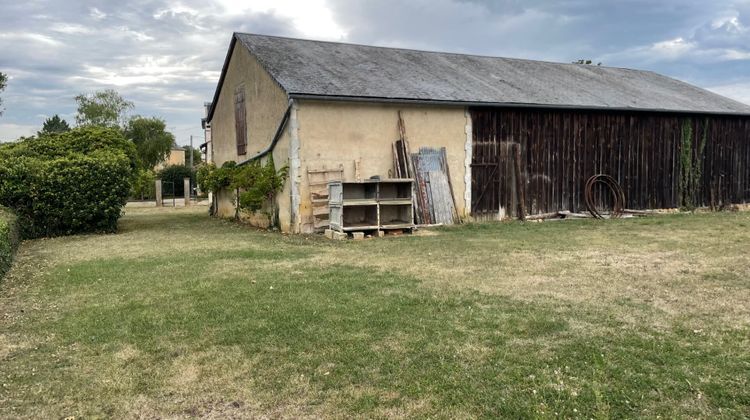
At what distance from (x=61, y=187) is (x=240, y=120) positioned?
18.9ft

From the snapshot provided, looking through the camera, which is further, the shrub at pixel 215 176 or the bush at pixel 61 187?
the shrub at pixel 215 176

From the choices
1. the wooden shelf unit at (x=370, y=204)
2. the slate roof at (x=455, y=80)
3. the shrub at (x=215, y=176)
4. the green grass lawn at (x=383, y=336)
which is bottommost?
the green grass lawn at (x=383, y=336)

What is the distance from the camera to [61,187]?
13250 millimetres

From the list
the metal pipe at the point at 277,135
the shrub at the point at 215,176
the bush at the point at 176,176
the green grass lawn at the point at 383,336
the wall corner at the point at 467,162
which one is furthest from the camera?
the bush at the point at 176,176

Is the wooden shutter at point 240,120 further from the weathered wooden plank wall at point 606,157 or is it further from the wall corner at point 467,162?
the weathered wooden plank wall at point 606,157

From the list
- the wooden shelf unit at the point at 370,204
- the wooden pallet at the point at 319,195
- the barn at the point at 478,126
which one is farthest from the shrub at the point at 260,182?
the wooden shelf unit at the point at 370,204

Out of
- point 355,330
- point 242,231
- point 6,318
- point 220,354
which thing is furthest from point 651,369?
point 242,231

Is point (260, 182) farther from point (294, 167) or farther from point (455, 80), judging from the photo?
point (455, 80)

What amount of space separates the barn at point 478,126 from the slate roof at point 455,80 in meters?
0.06

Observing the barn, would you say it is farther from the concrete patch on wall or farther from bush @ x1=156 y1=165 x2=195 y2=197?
bush @ x1=156 y1=165 x2=195 y2=197

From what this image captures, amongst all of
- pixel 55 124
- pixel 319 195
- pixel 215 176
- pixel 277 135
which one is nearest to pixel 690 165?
pixel 319 195

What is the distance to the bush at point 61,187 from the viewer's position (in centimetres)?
1287

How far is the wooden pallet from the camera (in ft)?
42.8

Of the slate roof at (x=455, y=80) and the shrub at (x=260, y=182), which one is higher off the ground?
the slate roof at (x=455, y=80)
